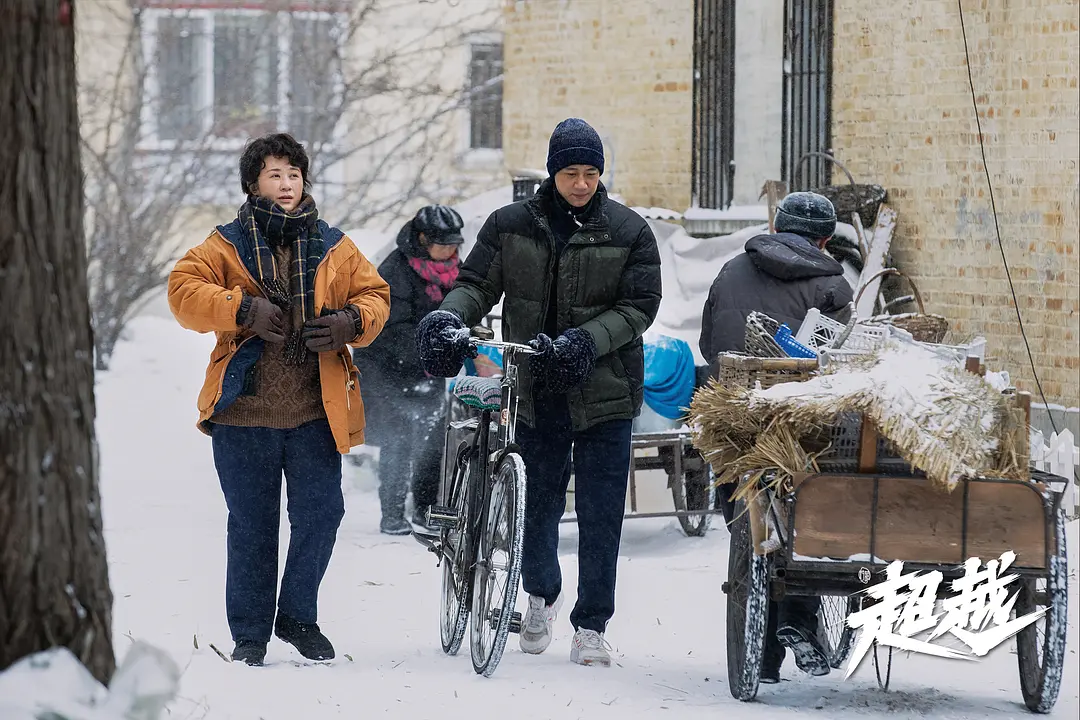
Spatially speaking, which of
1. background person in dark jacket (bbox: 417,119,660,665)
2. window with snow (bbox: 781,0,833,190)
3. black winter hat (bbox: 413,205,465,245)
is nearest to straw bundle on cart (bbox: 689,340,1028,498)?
background person in dark jacket (bbox: 417,119,660,665)

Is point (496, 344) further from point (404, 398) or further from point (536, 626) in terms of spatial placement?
point (404, 398)

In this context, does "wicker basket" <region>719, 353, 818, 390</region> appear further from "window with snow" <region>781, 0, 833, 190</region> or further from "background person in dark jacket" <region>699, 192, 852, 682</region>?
"window with snow" <region>781, 0, 833, 190</region>

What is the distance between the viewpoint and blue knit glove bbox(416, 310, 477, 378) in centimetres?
538

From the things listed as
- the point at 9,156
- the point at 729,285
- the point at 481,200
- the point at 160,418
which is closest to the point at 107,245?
the point at 160,418

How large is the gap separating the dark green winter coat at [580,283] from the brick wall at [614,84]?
318 inches

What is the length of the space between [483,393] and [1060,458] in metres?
3.73

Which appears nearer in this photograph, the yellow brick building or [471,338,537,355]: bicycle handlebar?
[471,338,537,355]: bicycle handlebar

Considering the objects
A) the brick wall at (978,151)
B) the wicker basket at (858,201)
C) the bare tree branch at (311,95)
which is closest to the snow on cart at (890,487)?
the brick wall at (978,151)

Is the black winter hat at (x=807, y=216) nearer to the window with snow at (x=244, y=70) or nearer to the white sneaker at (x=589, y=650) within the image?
the white sneaker at (x=589, y=650)

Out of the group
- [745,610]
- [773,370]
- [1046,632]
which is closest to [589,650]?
[745,610]

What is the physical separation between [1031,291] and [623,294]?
580 centimetres

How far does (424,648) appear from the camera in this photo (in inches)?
242

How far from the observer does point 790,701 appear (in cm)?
540

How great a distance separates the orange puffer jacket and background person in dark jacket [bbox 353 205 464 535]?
308cm
